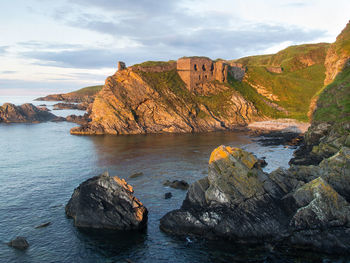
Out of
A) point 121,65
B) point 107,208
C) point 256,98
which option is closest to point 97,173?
point 107,208

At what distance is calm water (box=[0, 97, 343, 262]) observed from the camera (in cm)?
3122

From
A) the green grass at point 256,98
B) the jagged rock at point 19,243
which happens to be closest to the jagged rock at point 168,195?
the jagged rock at point 19,243

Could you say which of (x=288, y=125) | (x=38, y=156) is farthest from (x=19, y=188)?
(x=288, y=125)

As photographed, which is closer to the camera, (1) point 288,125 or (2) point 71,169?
(2) point 71,169

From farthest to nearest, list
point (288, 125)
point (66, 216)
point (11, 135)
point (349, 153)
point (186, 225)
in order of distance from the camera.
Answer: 1. point (288, 125)
2. point (11, 135)
3. point (349, 153)
4. point (66, 216)
5. point (186, 225)

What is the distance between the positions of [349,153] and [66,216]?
149 feet

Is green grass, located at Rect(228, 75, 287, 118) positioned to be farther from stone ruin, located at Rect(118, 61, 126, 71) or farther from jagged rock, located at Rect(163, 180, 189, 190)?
jagged rock, located at Rect(163, 180, 189, 190)

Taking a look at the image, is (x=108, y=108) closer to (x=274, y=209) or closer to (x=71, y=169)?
(x=71, y=169)

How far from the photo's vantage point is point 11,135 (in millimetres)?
114312

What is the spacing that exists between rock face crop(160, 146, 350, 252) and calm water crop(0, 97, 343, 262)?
2109 mm

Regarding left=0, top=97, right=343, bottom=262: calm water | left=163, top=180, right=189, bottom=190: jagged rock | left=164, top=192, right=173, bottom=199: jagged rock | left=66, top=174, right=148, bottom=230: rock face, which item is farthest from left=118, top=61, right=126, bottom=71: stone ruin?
left=66, top=174, right=148, bottom=230: rock face

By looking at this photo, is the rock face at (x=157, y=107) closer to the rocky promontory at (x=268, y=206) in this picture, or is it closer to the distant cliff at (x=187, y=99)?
the distant cliff at (x=187, y=99)

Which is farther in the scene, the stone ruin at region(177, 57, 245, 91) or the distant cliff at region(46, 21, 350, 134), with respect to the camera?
the stone ruin at region(177, 57, 245, 91)

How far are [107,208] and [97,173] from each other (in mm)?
25385
